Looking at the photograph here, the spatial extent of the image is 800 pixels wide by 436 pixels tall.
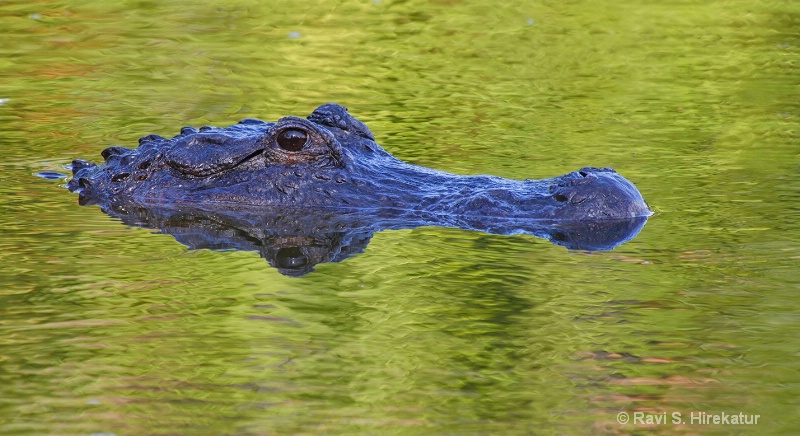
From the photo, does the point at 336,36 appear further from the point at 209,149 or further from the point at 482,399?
the point at 482,399

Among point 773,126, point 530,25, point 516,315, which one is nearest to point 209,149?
point 516,315

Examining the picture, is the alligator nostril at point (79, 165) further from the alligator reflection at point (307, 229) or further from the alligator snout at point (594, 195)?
the alligator snout at point (594, 195)

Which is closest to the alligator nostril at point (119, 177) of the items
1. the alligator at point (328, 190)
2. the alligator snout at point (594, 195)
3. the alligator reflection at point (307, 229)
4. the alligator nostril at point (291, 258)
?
the alligator at point (328, 190)

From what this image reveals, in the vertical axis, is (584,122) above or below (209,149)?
below

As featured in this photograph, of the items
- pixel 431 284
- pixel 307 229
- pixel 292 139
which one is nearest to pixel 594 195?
pixel 431 284

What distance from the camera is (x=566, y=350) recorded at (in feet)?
18.6

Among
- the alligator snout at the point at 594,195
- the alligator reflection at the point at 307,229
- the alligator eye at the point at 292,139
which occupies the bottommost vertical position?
the alligator reflection at the point at 307,229

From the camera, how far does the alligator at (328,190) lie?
302 inches

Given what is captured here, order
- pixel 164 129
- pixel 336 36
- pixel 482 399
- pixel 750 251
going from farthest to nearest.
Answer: pixel 336 36 → pixel 164 129 → pixel 750 251 → pixel 482 399

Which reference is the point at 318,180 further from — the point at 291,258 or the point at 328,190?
the point at 291,258

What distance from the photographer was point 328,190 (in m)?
8.27

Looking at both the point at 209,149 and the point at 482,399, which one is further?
the point at 209,149

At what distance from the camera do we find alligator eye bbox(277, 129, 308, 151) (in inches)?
321

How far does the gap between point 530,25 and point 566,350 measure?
11.7 m
